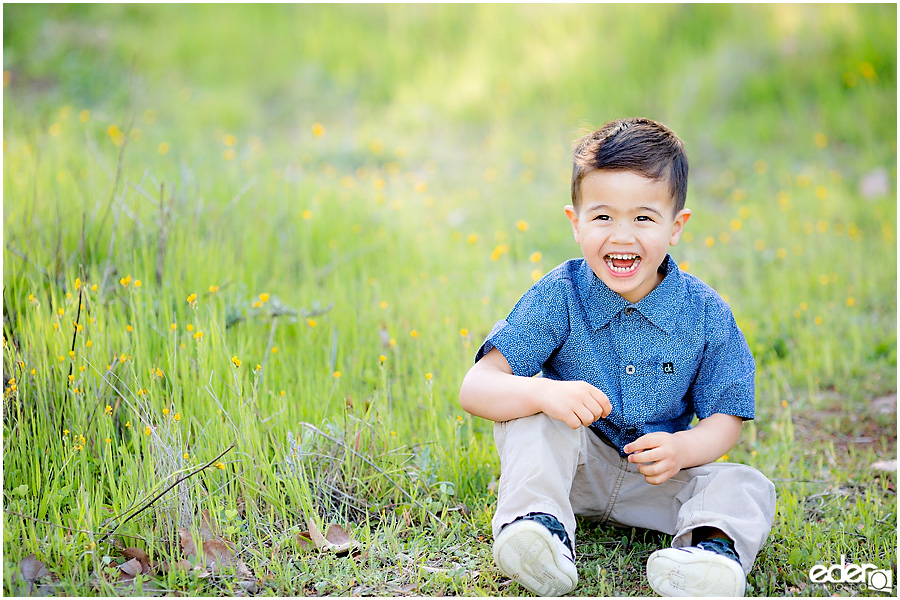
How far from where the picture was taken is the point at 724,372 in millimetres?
2256

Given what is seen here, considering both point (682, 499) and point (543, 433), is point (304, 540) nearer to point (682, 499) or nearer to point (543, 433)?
point (543, 433)

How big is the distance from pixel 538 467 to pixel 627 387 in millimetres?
374

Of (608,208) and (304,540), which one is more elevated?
(608,208)

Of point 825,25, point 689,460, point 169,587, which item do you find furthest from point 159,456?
point 825,25

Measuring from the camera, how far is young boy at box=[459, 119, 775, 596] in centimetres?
201

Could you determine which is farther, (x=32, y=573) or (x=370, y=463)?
(x=370, y=463)

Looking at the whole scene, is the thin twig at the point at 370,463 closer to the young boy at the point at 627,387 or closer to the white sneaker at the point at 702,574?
the young boy at the point at 627,387

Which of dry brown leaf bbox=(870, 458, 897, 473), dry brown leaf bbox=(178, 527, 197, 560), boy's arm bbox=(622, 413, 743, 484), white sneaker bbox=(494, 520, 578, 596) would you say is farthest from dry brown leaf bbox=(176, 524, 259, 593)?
dry brown leaf bbox=(870, 458, 897, 473)

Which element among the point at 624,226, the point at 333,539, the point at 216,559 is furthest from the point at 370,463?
the point at 624,226

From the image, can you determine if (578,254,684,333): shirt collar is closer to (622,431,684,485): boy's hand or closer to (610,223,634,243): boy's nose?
(610,223,634,243): boy's nose

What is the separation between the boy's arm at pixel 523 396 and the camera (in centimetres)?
201

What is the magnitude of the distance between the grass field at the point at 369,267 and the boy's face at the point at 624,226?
71cm

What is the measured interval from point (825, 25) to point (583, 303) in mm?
5520

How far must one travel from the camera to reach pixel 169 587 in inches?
78.5
